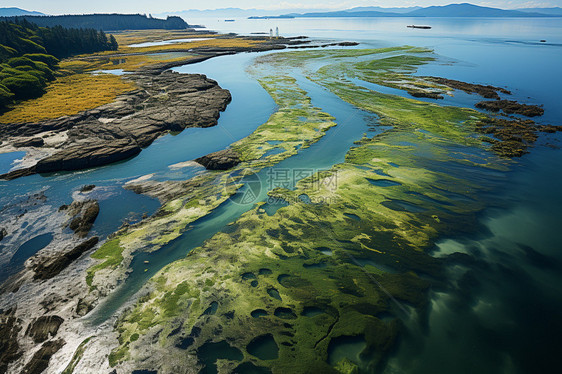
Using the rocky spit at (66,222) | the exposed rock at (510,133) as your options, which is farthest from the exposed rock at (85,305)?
the exposed rock at (510,133)

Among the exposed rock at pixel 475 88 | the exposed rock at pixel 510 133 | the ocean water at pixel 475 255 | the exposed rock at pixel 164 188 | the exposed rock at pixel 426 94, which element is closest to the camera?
the ocean water at pixel 475 255

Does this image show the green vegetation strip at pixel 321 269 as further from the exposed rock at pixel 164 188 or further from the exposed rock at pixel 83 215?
the exposed rock at pixel 83 215

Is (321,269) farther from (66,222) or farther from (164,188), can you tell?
(66,222)

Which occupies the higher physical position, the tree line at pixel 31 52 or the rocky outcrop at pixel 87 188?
the tree line at pixel 31 52

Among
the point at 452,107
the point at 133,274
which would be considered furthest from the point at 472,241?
the point at 452,107

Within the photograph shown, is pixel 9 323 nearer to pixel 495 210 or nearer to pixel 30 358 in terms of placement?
pixel 30 358

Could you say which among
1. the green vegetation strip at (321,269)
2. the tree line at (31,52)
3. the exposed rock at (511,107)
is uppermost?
the tree line at (31,52)
